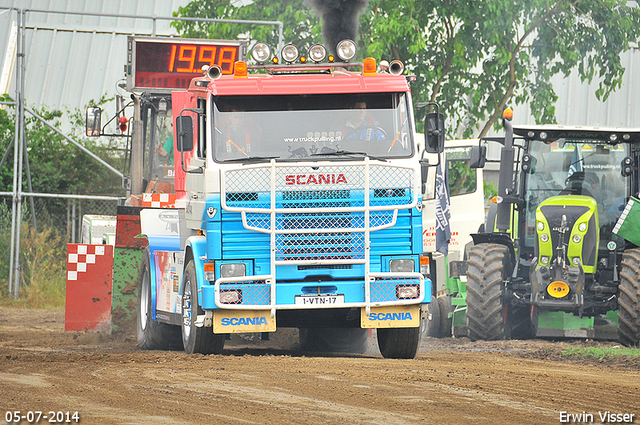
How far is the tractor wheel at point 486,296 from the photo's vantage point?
13500 millimetres

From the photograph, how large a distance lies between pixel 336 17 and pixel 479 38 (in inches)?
190

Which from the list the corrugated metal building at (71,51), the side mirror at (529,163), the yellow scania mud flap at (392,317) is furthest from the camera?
the corrugated metal building at (71,51)

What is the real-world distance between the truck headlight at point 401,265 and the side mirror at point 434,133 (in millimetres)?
1215

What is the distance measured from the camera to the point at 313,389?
317 inches

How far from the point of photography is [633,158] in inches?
553

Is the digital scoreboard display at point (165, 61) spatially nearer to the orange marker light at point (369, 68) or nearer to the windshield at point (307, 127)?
the orange marker light at point (369, 68)

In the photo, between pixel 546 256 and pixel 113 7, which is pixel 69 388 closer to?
pixel 546 256

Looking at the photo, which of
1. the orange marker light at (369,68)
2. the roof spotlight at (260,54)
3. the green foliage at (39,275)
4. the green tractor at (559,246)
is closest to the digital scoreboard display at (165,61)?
the roof spotlight at (260,54)

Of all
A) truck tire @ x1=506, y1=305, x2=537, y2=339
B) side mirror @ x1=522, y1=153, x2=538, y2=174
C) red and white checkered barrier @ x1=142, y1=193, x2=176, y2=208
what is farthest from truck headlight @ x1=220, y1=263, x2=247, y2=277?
side mirror @ x1=522, y1=153, x2=538, y2=174

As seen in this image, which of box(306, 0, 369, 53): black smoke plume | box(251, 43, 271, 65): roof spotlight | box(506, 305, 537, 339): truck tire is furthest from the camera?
box(306, 0, 369, 53): black smoke plume

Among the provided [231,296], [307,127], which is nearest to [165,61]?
[307,127]

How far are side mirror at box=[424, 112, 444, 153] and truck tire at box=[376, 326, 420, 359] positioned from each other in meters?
1.82

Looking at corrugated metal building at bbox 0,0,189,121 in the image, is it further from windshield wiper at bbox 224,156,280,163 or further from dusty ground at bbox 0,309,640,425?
windshield wiper at bbox 224,156,280,163

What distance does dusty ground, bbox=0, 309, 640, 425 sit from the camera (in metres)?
7.04
